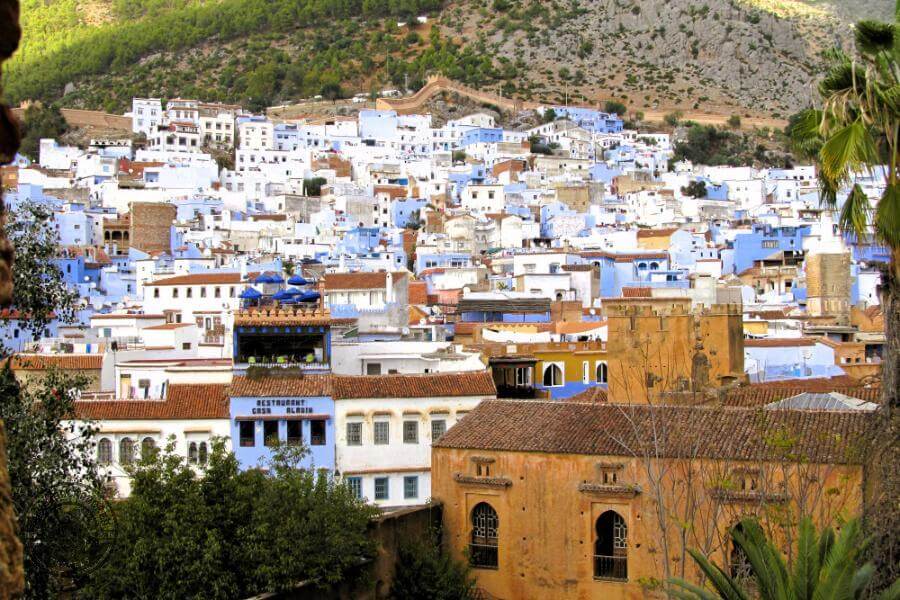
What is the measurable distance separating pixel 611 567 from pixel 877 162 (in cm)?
1155

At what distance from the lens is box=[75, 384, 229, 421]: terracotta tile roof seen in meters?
26.0

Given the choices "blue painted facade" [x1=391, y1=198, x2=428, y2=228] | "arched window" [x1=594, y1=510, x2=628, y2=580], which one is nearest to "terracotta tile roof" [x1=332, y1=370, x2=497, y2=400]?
"arched window" [x1=594, y1=510, x2=628, y2=580]

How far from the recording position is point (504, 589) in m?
20.4

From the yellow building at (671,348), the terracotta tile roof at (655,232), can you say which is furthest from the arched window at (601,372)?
the terracotta tile roof at (655,232)

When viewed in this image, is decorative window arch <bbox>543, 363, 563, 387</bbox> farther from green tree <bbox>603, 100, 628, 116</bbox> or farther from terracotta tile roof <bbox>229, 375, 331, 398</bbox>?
green tree <bbox>603, 100, 628, 116</bbox>

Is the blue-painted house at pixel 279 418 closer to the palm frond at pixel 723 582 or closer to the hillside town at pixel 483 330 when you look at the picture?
the hillside town at pixel 483 330

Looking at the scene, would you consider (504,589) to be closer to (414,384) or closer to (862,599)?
(414,384)

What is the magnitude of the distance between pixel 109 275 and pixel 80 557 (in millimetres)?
46075

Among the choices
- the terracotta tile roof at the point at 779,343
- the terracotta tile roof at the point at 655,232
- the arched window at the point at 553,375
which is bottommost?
the arched window at the point at 553,375

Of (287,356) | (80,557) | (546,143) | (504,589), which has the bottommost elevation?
(504,589)

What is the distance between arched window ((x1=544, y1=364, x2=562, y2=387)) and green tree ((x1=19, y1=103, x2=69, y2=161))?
228 feet

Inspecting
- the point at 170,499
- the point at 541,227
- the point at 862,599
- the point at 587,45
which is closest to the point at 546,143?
the point at 541,227

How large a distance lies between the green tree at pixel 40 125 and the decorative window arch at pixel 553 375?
69.6m

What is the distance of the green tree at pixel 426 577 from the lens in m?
19.0
